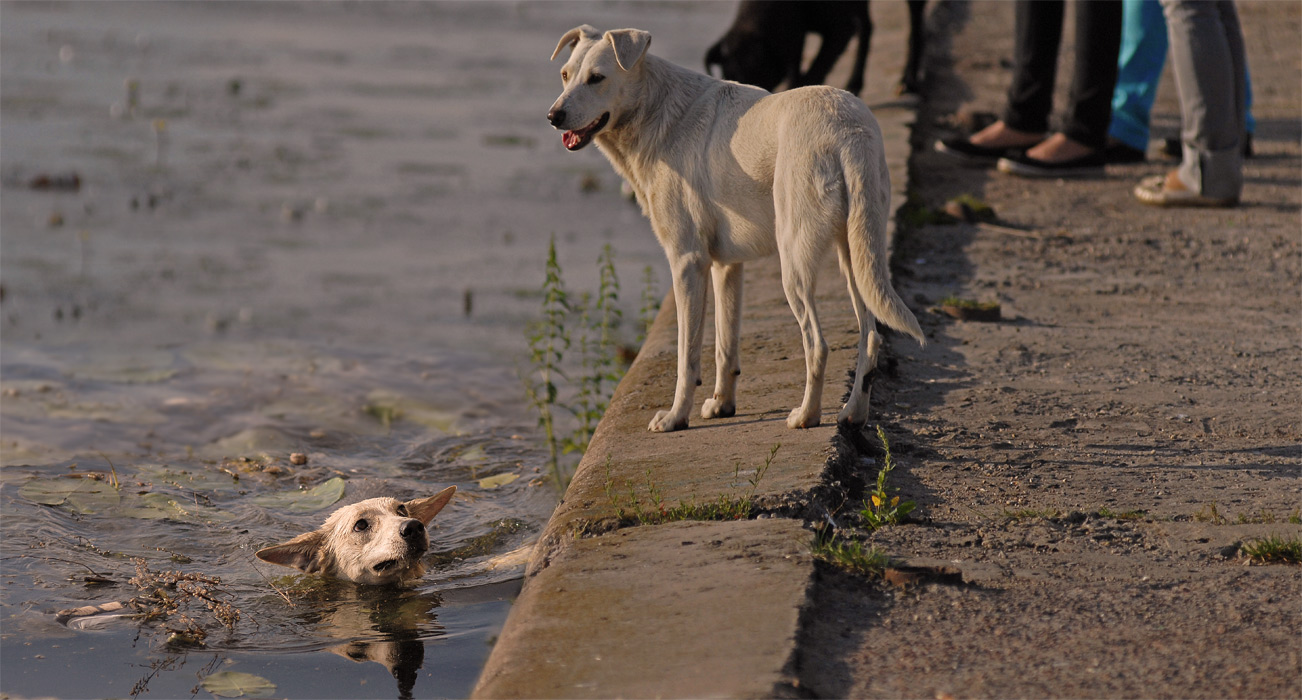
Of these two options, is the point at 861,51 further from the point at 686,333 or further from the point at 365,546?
the point at 365,546

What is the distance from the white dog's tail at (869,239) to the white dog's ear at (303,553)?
1854 millimetres

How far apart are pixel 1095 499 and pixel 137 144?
28.3ft

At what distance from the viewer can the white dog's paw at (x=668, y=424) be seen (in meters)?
3.85

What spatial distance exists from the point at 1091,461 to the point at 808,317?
89cm

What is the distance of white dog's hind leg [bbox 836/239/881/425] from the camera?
3.58 m

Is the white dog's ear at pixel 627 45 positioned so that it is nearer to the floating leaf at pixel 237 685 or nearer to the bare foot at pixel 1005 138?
the floating leaf at pixel 237 685

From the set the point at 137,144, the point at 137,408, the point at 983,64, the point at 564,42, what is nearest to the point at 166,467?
the point at 137,408

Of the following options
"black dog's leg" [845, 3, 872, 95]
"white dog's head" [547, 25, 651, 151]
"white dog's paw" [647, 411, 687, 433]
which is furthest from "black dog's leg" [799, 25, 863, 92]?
"white dog's paw" [647, 411, 687, 433]

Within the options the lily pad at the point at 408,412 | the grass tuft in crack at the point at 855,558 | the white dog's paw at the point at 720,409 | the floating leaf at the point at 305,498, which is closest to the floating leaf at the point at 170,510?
the floating leaf at the point at 305,498

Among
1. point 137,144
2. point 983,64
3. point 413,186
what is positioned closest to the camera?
point 413,186

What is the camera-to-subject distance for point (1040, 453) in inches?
144

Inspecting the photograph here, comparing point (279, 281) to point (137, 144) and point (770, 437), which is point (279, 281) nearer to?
point (137, 144)

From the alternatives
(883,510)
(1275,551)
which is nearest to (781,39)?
(883,510)

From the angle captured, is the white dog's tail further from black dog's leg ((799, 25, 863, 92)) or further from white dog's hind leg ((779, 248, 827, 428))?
black dog's leg ((799, 25, 863, 92))
